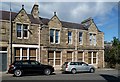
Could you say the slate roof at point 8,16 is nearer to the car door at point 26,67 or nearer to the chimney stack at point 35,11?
the chimney stack at point 35,11

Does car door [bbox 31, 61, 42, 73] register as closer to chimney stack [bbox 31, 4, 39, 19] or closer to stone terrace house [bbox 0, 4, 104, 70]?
stone terrace house [bbox 0, 4, 104, 70]

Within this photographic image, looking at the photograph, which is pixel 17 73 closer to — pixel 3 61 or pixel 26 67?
pixel 26 67

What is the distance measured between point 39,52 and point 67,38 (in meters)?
5.52

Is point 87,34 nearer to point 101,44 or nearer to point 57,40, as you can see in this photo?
point 101,44

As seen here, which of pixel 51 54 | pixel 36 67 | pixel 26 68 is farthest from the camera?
pixel 51 54

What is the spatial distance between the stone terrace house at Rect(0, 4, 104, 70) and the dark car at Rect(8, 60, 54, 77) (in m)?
4.17

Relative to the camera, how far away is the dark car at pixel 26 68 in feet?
65.8

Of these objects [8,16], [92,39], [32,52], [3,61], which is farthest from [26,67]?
[92,39]

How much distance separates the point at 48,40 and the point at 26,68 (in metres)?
8.24

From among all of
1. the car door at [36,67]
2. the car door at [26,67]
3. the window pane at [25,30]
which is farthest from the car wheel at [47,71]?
the window pane at [25,30]

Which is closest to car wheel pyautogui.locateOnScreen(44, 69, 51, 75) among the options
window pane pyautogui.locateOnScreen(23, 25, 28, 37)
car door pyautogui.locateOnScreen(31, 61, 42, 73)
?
car door pyautogui.locateOnScreen(31, 61, 42, 73)

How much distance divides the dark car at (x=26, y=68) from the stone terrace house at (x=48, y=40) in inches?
164

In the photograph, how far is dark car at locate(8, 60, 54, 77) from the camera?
20.1m

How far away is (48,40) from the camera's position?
2797cm
